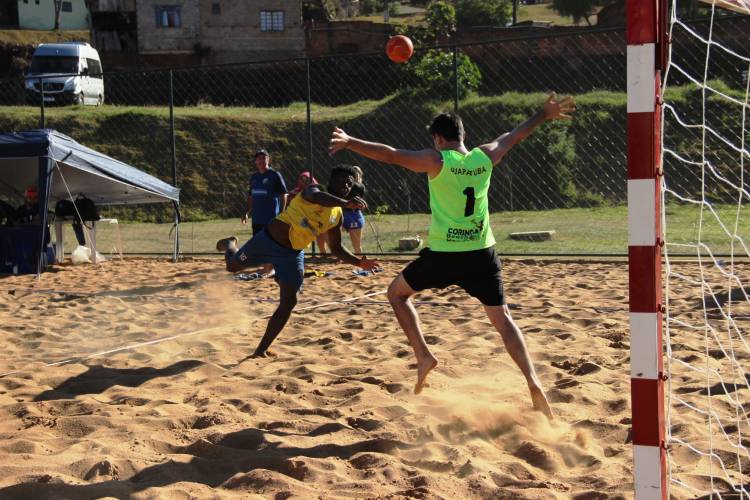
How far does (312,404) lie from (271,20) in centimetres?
4217

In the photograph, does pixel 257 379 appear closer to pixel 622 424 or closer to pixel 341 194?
pixel 341 194

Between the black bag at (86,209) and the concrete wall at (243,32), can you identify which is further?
the concrete wall at (243,32)

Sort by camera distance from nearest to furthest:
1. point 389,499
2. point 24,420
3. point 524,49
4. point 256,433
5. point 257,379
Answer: point 389,499
point 256,433
point 24,420
point 257,379
point 524,49

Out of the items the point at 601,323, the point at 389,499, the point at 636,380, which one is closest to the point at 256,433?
the point at 389,499

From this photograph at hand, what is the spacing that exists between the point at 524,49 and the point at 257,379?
30.3m

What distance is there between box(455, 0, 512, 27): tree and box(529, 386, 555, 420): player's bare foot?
54381mm

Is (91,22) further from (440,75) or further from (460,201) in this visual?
(460,201)

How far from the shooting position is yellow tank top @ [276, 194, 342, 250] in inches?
274

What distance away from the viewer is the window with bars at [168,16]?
45.2 meters

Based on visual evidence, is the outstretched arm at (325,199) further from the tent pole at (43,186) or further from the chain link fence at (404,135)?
the chain link fence at (404,135)

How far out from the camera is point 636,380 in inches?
124

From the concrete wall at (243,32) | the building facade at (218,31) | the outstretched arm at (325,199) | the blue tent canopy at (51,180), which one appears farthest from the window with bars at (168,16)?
the outstretched arm at (325,199)

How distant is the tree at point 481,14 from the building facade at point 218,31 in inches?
624

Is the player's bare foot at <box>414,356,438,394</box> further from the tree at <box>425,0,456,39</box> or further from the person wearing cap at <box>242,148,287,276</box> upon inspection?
the tree at <box>425,0,456,39</box>
